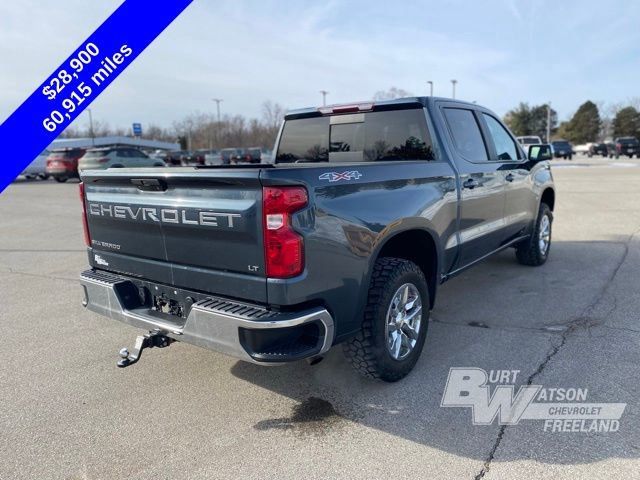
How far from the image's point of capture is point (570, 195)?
48.6 ft

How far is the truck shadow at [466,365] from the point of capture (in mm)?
2803

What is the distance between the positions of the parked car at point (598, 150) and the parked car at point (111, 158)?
43.3 metres

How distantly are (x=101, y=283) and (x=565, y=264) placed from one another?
5.82m

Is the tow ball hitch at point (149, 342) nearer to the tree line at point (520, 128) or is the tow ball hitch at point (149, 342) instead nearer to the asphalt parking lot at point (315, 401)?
the asphalt parking lot at point (315, 401)

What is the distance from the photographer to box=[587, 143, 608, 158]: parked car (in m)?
47.9

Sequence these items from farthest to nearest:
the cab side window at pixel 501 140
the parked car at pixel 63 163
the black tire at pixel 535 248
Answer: the parked car at pixel 63 163
the black tire at pixel 535 248
the cab side window at pixel 501 140

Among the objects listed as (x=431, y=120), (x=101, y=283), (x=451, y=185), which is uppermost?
(x=431, y=120)

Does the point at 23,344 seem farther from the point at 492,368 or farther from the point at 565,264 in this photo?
the point at 565,264

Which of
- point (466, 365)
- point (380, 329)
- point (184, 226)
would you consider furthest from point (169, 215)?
point (466, 365)

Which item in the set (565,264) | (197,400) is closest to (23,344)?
(197,400)

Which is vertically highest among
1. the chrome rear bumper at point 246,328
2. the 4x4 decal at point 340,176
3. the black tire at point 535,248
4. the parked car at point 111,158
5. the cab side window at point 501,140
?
the cab side window at point 501,140

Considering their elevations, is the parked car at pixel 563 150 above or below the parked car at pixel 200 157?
below

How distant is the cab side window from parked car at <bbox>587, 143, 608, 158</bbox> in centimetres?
4906

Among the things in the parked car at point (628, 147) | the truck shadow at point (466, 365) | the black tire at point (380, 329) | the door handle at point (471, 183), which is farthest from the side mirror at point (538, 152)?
the parked car at point (628, 147)
